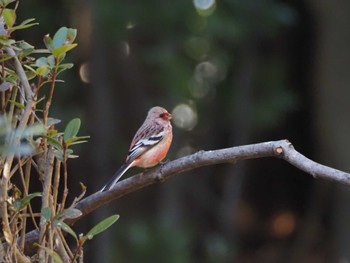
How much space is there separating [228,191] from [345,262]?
109 cm

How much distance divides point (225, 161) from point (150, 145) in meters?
1.50

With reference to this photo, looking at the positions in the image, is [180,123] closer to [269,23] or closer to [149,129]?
[269,23]

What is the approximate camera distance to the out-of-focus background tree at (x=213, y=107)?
A: 21.9ft

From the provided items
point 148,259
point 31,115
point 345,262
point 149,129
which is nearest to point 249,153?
point 31,115

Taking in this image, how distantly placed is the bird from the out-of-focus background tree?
2552 mm

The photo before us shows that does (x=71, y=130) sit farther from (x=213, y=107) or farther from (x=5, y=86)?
(x=213, y=107)

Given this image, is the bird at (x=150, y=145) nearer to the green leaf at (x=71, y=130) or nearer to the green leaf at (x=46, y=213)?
the green leaf at (x=71, y=130)

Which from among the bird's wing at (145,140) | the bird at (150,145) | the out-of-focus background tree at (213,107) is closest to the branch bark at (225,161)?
the bird at (150,145)

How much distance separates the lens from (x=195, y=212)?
743 centimetres

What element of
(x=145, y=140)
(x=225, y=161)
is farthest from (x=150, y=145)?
(x=225, y=161)

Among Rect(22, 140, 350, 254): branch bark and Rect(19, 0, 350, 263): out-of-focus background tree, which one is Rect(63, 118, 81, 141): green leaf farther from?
Rect(19, 0, 350, 263): out-of-focus background tree

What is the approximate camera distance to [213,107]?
285 inches

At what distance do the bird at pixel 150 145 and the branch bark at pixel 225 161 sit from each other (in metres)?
0.97

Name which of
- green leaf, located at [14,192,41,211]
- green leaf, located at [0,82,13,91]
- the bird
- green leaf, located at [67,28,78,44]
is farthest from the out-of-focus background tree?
green leaf, located at [14,192,41,211]
